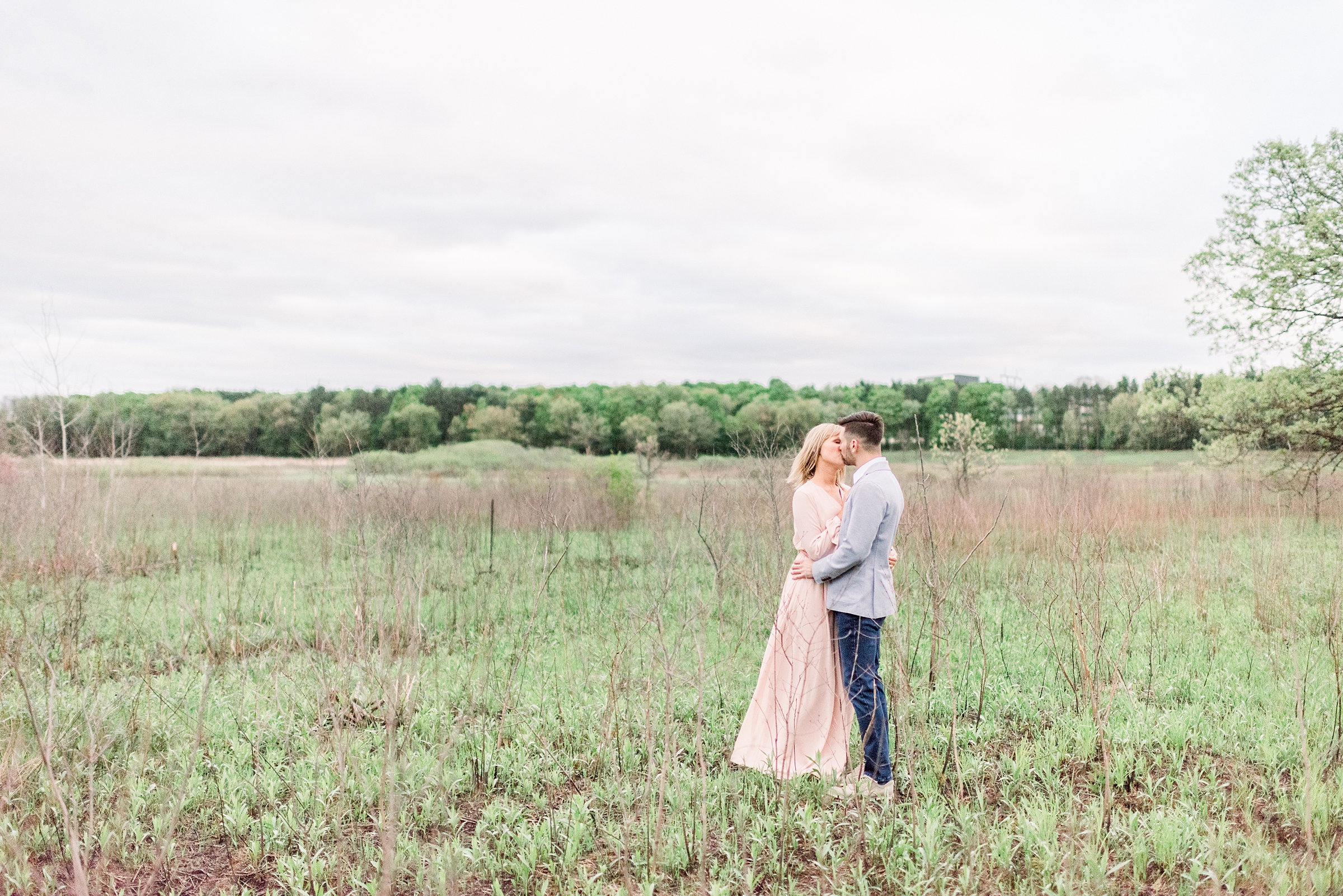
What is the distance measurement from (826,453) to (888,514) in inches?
18.6

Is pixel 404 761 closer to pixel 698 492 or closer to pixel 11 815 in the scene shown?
pixel 11 815

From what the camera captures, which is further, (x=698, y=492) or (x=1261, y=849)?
(x=698, y=492)

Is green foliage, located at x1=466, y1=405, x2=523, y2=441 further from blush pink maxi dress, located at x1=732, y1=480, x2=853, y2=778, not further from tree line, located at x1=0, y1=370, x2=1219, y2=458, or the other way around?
blush pink maxi dress, located at x1=732, y1=480, x2=853, y2=778

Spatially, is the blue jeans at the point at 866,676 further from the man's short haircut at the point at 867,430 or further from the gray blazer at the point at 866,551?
the man's short haircut at the point at 867,430

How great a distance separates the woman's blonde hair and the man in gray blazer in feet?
0.36

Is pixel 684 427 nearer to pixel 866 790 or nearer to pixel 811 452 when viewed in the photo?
pixel 811 452

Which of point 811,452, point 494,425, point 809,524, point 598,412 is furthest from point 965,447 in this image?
point 598,412

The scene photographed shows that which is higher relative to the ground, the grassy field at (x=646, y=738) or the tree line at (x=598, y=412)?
the tree line at (x=598, y=412)

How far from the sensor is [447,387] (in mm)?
70312

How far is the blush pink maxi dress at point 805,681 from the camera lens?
3.77 meters

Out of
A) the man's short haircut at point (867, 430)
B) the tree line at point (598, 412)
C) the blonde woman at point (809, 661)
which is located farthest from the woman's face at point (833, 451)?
the tree line at point (598, 412)

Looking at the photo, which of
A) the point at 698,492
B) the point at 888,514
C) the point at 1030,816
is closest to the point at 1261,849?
the point at 1030,816

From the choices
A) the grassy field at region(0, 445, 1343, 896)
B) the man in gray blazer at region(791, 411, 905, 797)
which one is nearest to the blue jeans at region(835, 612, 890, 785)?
the man in gray blazer at region(791, 411, 905, 797)

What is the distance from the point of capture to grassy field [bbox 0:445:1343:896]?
3182mm
